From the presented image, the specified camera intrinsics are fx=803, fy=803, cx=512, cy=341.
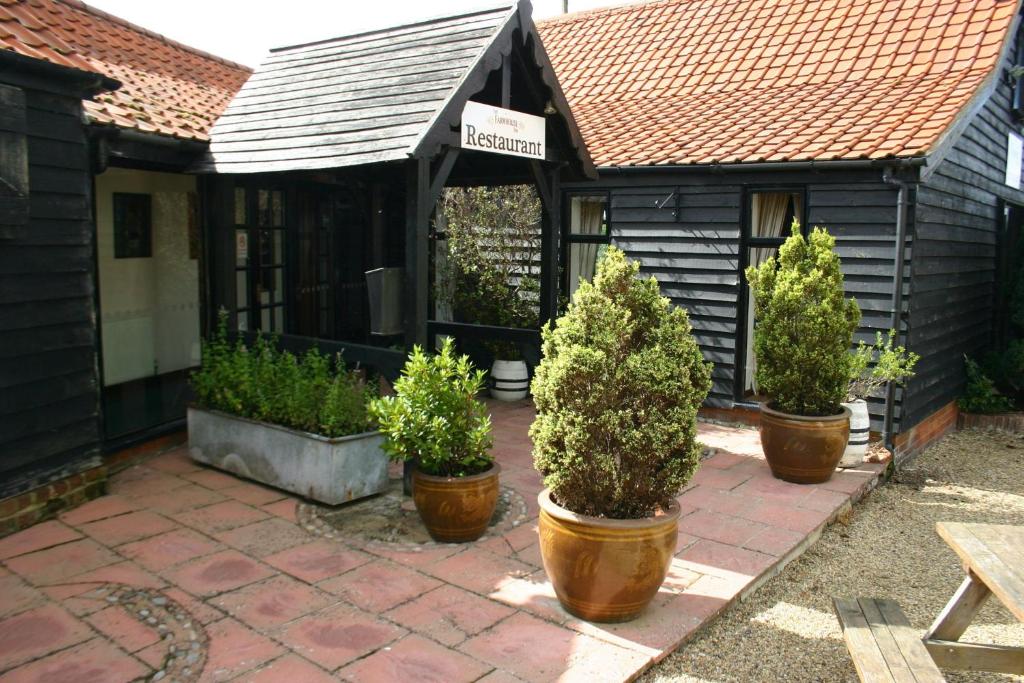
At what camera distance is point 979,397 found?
9938 mm

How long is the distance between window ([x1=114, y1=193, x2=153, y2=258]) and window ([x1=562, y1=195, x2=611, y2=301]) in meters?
4.79

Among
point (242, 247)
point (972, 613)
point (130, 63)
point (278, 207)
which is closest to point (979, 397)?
point (972, 613)

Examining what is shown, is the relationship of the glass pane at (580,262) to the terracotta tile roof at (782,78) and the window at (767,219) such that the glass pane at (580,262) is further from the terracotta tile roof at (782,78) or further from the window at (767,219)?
the window at (767,219)

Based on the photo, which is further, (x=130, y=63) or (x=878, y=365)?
(x=130, y=63)

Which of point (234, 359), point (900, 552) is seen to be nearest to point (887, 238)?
point (900, 552)

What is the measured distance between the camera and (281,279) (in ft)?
28.2

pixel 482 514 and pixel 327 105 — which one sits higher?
pixel 327 105

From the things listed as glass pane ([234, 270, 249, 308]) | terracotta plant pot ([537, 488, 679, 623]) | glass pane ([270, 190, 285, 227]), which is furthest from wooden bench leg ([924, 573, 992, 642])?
glass pane ([270, 190, 285, 227])

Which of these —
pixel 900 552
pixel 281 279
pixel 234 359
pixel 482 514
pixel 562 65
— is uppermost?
pixel 562 65

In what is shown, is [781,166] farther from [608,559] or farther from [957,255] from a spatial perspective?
[608,559]

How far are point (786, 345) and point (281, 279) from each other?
5.16 metres

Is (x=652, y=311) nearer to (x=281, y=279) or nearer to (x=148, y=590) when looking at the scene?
(x=148, y=590)

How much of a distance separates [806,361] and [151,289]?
6786mm

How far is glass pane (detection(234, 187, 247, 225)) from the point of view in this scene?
7867mm
